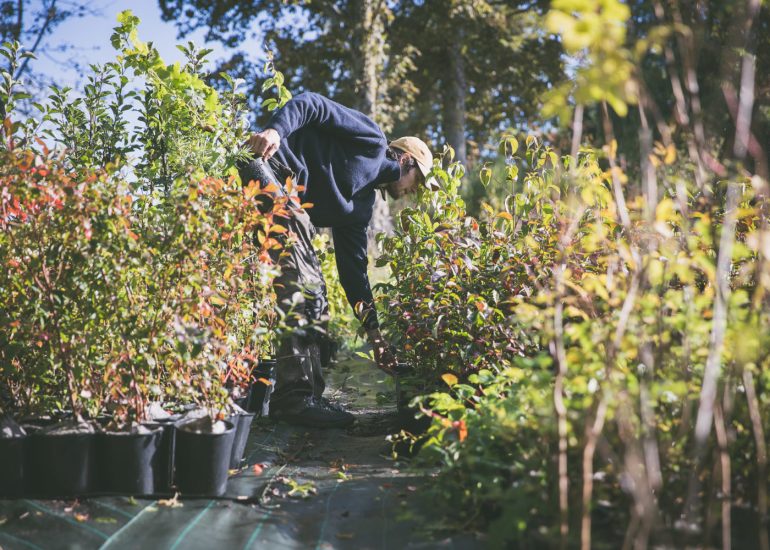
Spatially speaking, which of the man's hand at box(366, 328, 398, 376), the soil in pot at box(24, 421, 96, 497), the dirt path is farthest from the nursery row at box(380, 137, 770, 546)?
the soil in pot at box(24, 421, 96, 497)

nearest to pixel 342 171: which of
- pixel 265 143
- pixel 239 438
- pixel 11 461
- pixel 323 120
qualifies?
pixel 323 120

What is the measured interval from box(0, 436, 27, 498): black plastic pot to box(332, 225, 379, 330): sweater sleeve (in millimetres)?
1930

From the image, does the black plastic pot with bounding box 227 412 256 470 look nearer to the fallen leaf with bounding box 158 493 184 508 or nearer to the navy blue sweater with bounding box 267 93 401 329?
the fallen leaf with bounding box 158 493 184 508

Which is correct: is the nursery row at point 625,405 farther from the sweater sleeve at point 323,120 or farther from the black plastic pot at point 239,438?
the sweater sleeve at point 323,120

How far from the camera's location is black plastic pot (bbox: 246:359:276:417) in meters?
3.30

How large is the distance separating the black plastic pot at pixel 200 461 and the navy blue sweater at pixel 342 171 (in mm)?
1223

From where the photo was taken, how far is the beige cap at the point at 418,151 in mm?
3661

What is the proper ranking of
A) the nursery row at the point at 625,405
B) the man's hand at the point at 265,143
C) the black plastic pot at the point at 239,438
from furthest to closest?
the man's hand at the point at 265,143, the black plastic pot at the point at 239,438, the nursery row at the point at 625,405

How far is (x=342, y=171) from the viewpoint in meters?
3.56

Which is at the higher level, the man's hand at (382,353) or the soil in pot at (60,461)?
the man's hand at (382,353)

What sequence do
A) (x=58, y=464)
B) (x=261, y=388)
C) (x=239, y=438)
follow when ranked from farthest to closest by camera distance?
(x=261, y=388) < (x=239, y=438) < (x=58, y=464)

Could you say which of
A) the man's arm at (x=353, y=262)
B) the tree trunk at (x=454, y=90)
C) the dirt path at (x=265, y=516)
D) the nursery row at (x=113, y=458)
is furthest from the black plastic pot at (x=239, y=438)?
the tree trunk at (x=454, y=90)

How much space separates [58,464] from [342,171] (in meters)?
2.06

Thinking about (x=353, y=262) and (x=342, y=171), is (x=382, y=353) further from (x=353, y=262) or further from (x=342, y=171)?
(x=342, y=171)
